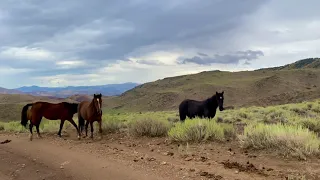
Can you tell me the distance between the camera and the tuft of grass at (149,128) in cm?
1298

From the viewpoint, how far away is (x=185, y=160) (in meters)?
8.99

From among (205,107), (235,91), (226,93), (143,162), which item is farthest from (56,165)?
(235,91)

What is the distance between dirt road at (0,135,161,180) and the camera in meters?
8.17

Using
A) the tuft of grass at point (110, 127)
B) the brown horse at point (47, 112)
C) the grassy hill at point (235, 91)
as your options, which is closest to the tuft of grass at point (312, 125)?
the tuft of grass at point (110, 127)

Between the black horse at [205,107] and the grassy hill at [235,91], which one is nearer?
the black horse at [205,107]

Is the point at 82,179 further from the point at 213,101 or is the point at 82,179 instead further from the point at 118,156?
the point at 213,101

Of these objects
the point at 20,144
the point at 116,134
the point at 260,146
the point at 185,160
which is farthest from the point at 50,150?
the point at 260,146

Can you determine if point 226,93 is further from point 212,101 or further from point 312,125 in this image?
point 312,125

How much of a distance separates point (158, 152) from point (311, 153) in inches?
162

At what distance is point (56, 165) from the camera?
9.50 meters

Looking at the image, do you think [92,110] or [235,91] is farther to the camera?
[235,91]

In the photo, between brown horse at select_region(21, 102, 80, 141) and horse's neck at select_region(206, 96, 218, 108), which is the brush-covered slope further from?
brown horse at select_region(21, 102, 80, 141)

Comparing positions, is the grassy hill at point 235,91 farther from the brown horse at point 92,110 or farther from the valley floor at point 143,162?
the valley floor at point 143,162

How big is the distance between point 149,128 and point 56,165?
4.44 meters
